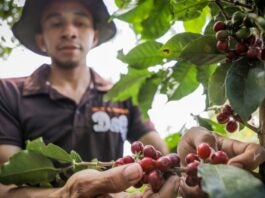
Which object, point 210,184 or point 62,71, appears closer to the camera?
point 210,184

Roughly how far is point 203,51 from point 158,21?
418mm

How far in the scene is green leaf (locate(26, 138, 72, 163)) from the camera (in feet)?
3.00

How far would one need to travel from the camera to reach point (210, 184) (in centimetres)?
61

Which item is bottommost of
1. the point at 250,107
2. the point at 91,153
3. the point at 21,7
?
the point at 91,153

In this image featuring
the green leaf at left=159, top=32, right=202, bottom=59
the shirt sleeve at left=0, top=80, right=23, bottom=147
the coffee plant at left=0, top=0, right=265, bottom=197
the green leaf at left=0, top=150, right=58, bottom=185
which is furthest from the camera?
the shirt sleeve at left=0, top=80, right=23, bottom=147

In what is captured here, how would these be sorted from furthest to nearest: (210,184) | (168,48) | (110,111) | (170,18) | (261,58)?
(110,111) → (170,18) → (168,48) → (261,58) → (210,184)

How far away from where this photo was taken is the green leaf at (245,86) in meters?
0.71

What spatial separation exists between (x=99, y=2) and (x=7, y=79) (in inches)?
26.2

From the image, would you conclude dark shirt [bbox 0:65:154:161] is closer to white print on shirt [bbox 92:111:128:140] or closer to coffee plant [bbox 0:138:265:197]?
white print on shirt [bbox 92:111:128:140]

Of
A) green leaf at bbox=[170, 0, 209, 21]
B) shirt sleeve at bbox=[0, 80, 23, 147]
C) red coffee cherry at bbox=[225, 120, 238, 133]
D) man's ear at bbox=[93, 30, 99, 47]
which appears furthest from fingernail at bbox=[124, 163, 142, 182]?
man's ear at bbox=[93, 30, 99, 47]

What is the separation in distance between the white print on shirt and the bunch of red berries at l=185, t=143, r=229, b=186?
4.16ft

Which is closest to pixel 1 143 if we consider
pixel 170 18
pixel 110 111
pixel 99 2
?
pixel 110 111

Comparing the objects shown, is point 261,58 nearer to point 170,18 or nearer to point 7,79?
point 170,18

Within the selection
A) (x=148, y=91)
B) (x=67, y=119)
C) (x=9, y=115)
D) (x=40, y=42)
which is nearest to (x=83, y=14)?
(x=40, y=42)
